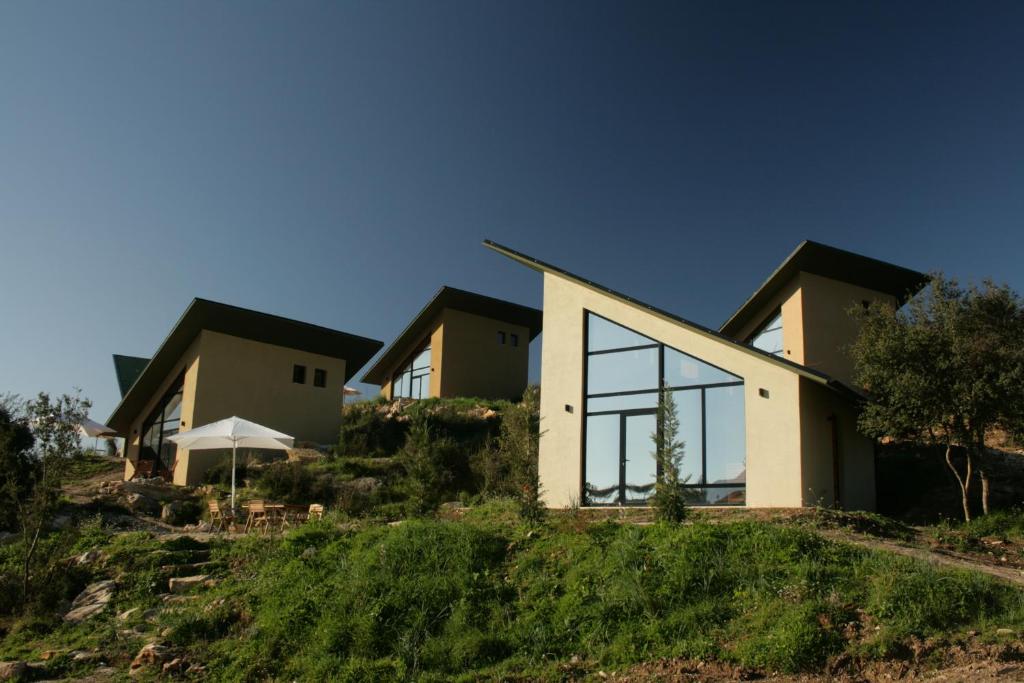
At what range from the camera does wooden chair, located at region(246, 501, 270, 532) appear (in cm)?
1551

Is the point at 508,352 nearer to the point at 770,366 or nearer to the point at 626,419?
the point at 626,419

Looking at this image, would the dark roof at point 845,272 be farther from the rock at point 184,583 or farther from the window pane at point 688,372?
the rock at point 184,583

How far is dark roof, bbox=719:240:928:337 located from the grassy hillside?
11385mm

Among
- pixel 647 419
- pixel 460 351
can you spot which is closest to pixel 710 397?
pixel 647 419

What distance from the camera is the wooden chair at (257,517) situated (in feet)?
50.9

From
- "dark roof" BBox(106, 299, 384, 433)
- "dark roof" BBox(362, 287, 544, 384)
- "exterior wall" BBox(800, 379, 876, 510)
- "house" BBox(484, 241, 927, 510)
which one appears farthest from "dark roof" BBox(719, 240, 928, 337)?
"dark roof" BBox(106, 299, 384, 433)

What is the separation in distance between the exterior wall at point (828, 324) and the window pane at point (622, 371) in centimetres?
535

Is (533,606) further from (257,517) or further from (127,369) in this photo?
(127,369)

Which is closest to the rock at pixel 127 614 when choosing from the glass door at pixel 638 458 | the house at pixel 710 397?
the house at pixel 710 397

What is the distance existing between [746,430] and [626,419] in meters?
2.72

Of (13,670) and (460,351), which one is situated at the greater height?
(460,351)

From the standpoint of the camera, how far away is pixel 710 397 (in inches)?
621

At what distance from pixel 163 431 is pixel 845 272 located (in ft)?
72.0

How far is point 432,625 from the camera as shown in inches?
368
